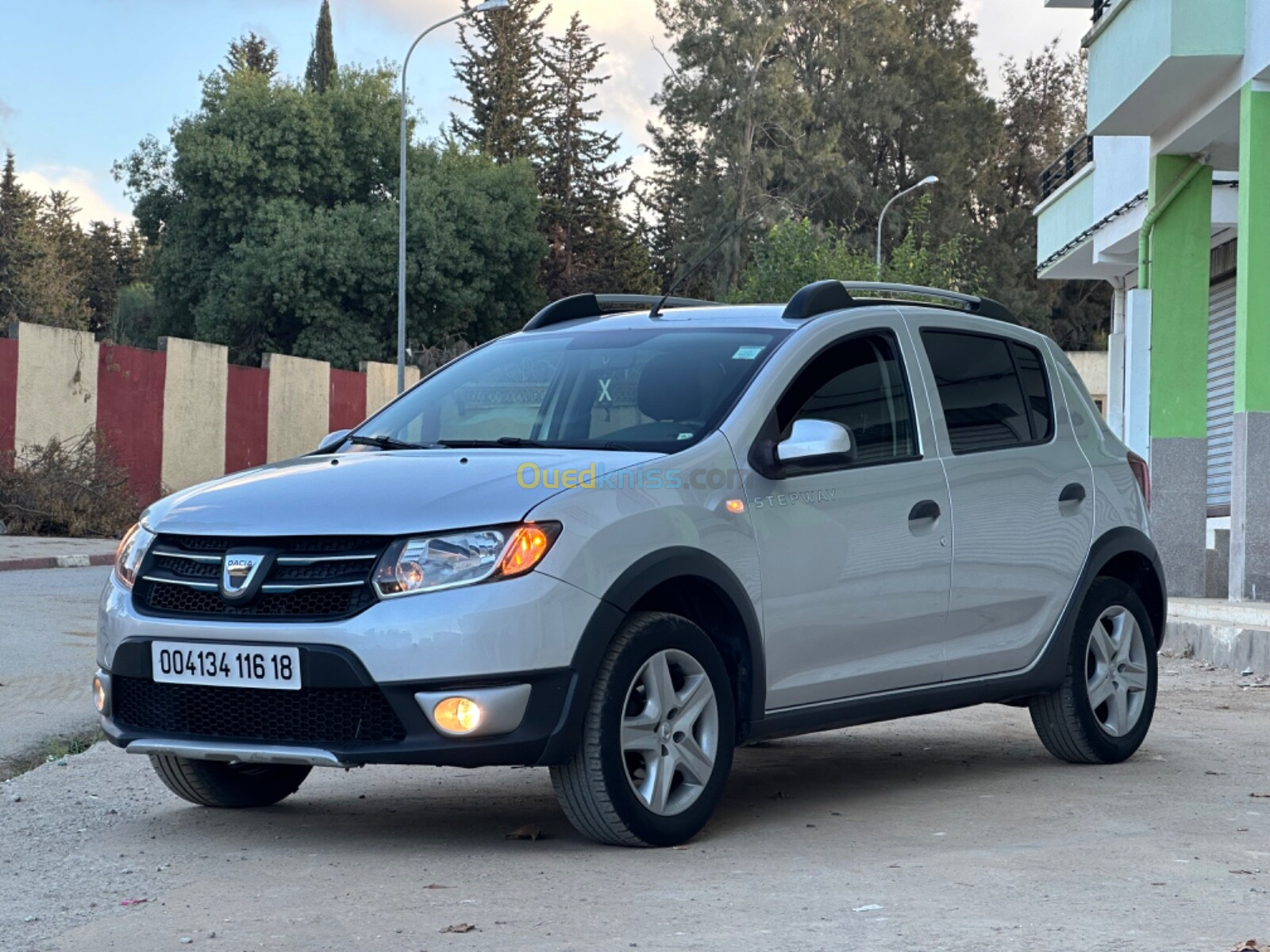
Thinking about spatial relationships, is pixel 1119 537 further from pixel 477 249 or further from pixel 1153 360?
pixel 477 249

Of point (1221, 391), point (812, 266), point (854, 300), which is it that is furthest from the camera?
point (812, 266)

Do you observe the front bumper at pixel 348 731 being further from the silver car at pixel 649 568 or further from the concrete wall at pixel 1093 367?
the concrete wall at pixel 1093 367

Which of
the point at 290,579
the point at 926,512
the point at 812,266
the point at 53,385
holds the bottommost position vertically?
the point at 290,579

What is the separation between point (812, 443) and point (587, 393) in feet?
3.02

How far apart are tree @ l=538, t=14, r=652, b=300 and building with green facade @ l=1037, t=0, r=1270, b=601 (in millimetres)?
52691

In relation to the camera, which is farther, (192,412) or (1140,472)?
(192,412)

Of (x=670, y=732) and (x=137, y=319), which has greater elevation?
(x=137, y=319)

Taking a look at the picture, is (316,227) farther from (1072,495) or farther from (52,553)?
(1072,495)

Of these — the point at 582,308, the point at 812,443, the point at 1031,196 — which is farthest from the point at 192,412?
the point at 1031,196

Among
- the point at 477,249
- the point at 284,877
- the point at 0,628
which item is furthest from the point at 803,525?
the point at 477,249

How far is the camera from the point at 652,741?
5613 millimetres

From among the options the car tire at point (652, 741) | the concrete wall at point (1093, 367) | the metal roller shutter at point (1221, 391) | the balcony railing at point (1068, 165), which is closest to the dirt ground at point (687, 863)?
the car tire at point (652, 741)

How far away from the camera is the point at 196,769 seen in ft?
20.9

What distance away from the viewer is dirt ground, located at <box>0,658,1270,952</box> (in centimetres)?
455
